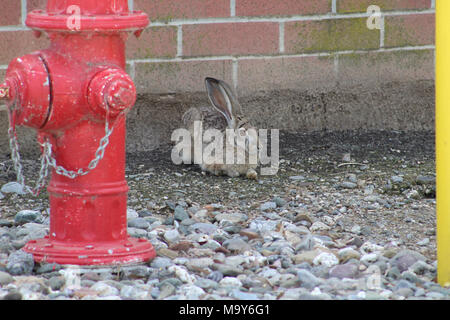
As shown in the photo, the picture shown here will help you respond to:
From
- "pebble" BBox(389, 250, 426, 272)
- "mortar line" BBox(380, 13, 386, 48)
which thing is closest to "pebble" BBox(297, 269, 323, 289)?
"pebble" BBox(389, 250, 426, 272)

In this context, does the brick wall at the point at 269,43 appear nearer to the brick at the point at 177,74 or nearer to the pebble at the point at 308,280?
the brick at the point at 177,74

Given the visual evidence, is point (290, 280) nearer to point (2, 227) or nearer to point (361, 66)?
point (2, 227)

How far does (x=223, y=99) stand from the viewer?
3.72 meters

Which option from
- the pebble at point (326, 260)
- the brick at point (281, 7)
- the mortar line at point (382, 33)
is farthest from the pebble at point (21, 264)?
the mortar line at point (382, 33)

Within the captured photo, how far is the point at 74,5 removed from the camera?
93.1 inches

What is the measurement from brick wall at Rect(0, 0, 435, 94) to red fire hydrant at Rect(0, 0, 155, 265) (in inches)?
56.3

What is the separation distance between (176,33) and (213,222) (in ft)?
4.01

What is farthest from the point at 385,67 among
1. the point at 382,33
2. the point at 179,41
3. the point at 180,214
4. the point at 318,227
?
the point at 180,214

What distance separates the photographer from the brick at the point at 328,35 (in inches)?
160

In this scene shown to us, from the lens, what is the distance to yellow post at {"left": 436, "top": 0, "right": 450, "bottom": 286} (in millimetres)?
2234

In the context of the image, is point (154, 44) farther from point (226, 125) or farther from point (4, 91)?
point (4, 91)

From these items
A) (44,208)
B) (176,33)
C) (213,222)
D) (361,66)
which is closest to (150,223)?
(213,222)

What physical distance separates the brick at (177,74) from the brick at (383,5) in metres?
0.65

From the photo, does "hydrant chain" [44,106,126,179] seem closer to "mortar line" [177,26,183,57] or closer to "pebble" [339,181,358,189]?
"pebble" [339,181,358,189]
